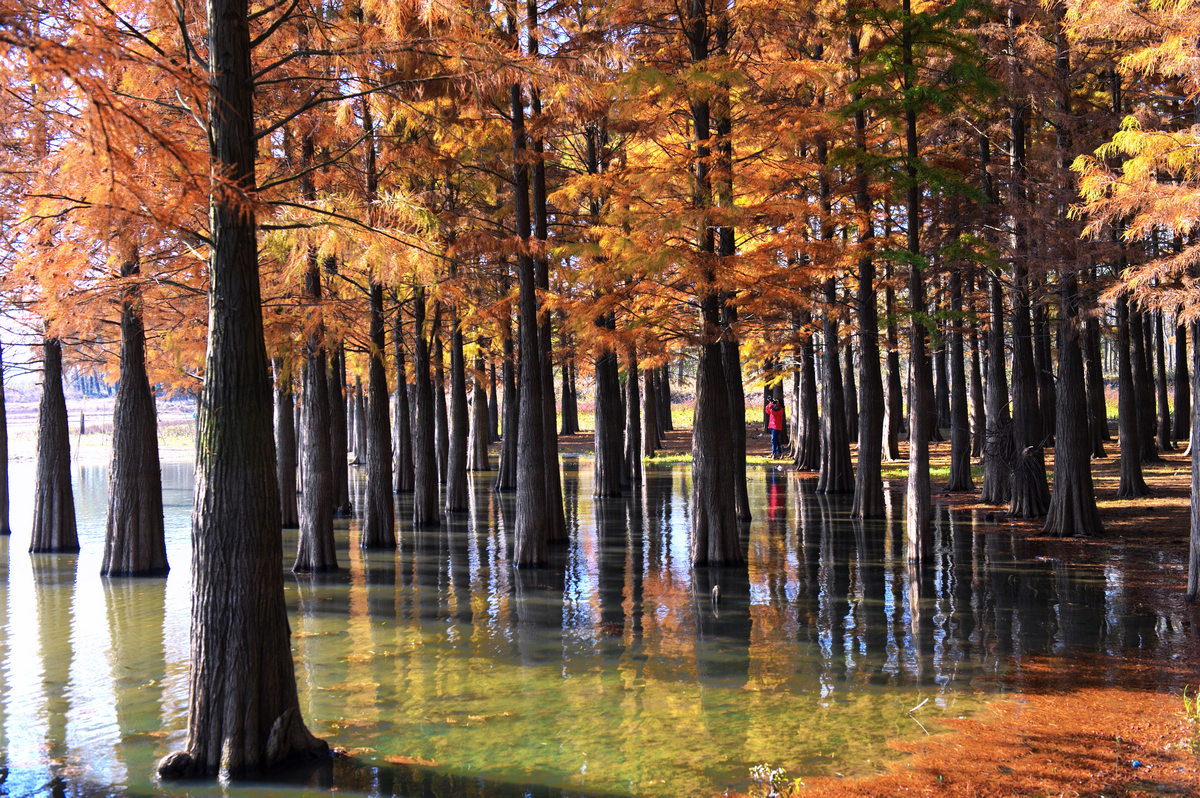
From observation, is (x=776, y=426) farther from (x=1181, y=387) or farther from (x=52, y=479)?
(x=52, y=479)

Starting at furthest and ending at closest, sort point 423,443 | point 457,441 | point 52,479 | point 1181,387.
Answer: point 1181,387, point 457,441, point 423,443, point 52,479

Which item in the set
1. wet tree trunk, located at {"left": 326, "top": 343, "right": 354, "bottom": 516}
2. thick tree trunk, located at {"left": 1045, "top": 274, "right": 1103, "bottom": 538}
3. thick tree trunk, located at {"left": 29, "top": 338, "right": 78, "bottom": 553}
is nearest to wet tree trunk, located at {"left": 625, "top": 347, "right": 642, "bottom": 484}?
wet tree trunk, located at {"left": 326, "top": 343, "right": 354, "bottom": 516}

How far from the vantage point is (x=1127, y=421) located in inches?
750


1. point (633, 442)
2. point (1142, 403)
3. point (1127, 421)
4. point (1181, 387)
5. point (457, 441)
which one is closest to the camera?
point (1127, 421)

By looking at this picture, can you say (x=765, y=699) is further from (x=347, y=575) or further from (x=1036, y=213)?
(x=1036, y=213)

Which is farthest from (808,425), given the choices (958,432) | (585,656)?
(585,656)

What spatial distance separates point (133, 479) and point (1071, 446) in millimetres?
17087

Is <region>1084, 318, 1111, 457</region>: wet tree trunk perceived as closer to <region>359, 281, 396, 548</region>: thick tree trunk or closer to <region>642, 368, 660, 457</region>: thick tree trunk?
<region>642, 368, 660, 457</region>: thick tree trunk

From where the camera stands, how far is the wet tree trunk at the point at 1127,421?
18969mm

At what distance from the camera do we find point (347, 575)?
1556cm

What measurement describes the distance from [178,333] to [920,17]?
1362 cm

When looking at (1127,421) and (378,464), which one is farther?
(1127,421)

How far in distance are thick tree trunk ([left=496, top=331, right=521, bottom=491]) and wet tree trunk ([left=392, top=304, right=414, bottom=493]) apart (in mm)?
2731

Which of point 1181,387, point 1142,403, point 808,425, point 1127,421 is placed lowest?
point 1127,421
